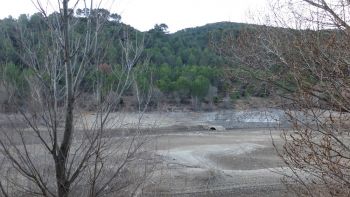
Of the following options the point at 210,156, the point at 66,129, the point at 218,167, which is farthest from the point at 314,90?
the point at 210,156

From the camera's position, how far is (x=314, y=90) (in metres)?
6.29

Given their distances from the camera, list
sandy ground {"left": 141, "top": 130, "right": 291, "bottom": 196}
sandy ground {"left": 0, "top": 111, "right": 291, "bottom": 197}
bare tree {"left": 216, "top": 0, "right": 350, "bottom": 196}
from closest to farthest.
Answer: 1. bare tree {"left": 216, "top": 0, "right": 350, "bottom": 196}
2. sandy ground {"left": 0, "top": 111, "right": 291, "bottom": 197}
3. sandy ground {"left": 141, "top": 130, "right": 291, "bottom": 196}

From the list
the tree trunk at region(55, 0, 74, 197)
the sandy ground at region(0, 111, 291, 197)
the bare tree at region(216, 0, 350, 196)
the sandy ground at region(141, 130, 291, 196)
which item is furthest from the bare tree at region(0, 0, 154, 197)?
the sandy ground at region(141, 130, 291, 196)

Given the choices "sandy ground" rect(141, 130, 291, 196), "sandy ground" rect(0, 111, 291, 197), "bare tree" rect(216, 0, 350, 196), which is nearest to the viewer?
"bare tree" rect(216, 0, 350, 196)

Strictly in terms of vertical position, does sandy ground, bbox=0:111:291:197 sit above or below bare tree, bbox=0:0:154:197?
below

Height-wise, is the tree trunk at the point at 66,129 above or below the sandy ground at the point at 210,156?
above

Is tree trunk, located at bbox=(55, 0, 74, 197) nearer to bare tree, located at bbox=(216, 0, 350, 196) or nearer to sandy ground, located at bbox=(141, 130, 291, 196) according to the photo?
bare tree, located at bbox=(216, 0, 350, 196)

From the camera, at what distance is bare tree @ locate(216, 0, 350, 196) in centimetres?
525

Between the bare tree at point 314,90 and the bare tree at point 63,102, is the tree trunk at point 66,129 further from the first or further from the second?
the bare tree at point 314,90

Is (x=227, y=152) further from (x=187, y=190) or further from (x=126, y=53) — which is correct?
(x=126, y=53)

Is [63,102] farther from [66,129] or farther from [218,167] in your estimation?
[218,167]

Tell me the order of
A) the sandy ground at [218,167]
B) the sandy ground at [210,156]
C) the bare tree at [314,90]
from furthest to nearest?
the sandy ground at [218,167]
the sandy ground at [210,156]
the bare tree at [314,90]

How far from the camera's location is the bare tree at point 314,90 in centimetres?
525

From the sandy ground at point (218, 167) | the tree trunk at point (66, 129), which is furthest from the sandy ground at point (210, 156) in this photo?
the tree trunk at point (66, 129)
